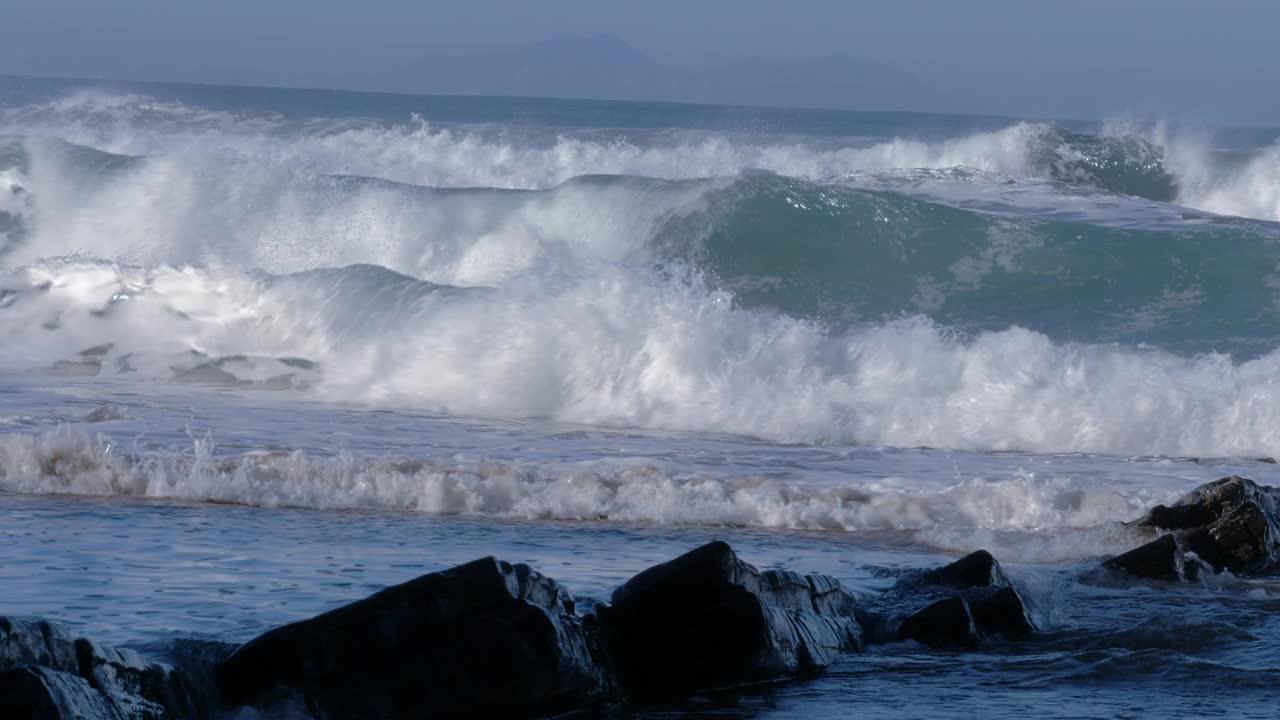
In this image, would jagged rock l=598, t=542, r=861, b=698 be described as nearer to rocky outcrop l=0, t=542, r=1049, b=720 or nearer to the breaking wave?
rocky outcrop l=0, t=542, r=1049, b=720

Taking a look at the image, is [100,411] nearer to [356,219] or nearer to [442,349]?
[442,349]

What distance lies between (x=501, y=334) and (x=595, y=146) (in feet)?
51.5

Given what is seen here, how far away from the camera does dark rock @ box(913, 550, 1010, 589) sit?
16.8ft

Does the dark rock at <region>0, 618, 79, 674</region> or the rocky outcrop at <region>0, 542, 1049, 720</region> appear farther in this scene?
the rocky outcrop at <region>0, 542, 1049, 720</region>

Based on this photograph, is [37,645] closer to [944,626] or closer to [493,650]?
[493,650]

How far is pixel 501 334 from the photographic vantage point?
37.7 feet

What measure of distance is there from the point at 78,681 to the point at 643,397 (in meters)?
7.30

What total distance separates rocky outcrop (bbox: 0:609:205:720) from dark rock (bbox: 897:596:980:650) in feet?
6.55

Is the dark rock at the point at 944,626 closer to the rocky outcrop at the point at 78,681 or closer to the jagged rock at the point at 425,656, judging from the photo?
the jagged rock at the point at 425,656

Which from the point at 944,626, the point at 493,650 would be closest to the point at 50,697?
the point at 493,650

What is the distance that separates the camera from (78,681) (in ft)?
11.0

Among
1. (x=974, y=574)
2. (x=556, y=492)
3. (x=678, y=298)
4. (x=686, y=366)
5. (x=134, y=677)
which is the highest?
(x=678, y=298)

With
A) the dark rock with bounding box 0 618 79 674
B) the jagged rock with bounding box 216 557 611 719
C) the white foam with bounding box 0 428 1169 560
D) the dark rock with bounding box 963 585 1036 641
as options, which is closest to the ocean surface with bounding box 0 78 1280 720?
the white foam with bounding box 0 428 1169 560

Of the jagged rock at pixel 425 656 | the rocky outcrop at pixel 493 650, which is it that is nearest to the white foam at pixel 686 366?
the rocky outcrop at pixel 493 650
